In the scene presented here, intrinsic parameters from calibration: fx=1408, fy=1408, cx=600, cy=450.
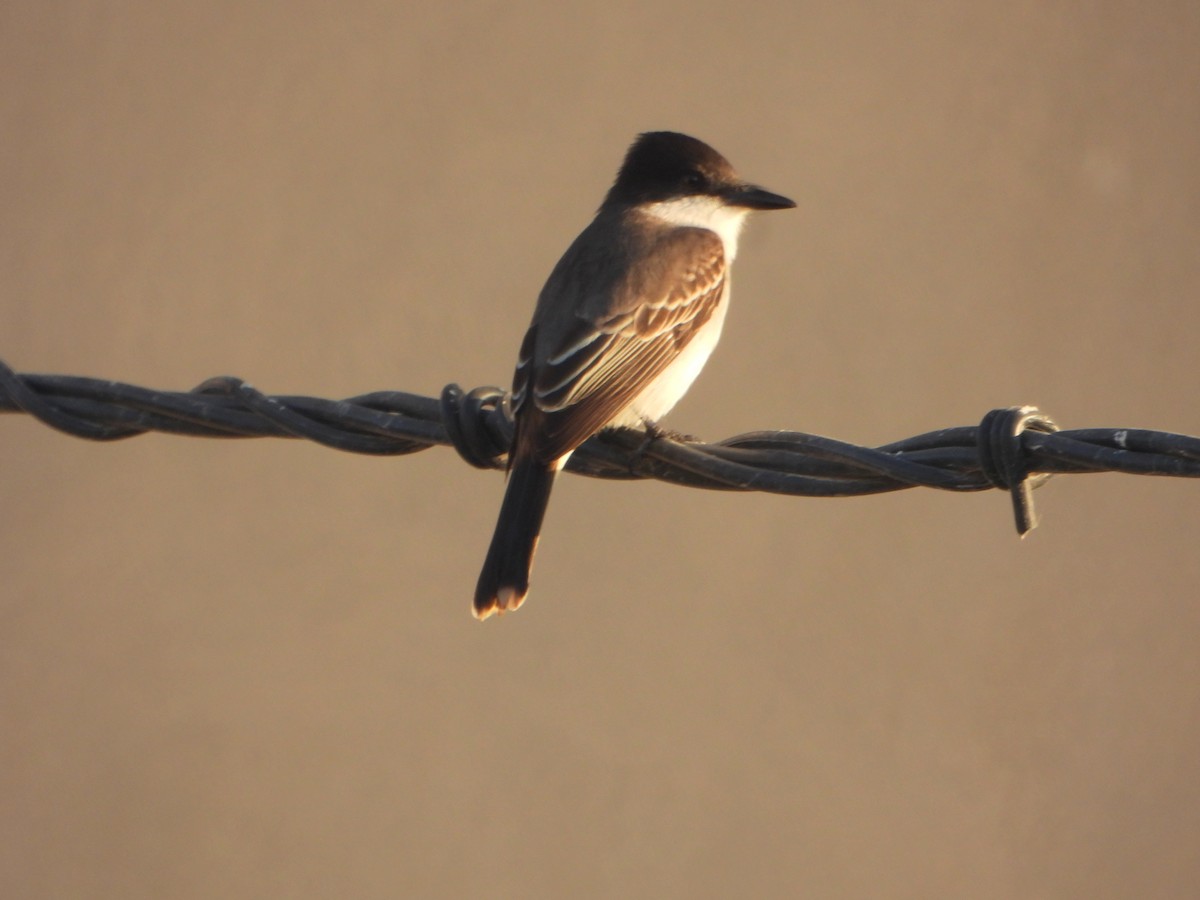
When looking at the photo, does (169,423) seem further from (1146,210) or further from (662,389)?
(1146,210)

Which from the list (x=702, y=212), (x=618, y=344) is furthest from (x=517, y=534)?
(x=702, y=212)

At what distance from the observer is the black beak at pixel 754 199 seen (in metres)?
4.46

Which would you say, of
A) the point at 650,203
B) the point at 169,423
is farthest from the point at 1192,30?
the point at 169,423

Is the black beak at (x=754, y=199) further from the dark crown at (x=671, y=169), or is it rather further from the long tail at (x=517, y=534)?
the long tail at (x=517, y=534)

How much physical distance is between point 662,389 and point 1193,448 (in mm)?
1866

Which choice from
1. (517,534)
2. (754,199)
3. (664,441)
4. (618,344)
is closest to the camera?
(664,441)

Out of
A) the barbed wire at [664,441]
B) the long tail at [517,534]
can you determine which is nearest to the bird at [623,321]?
the long tail at [517,534]

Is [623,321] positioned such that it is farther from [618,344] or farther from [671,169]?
[671,169]

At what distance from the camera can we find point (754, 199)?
448cm

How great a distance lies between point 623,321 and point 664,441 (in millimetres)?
1098

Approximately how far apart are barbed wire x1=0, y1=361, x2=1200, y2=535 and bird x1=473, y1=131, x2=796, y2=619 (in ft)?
0.45

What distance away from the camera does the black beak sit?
446cm

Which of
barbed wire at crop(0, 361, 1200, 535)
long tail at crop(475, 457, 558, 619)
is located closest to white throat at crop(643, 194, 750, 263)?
barbed wire at crop(0, 361, 1200, 535)

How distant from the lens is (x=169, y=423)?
269cm
